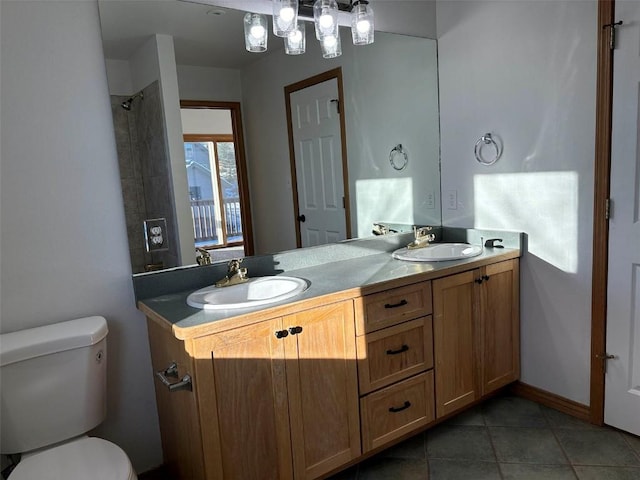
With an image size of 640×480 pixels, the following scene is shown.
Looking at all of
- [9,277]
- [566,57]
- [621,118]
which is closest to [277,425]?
[9,277]

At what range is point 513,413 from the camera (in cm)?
239

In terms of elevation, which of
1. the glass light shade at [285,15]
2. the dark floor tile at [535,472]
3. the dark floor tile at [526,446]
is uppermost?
the glass light shade at [285,15]

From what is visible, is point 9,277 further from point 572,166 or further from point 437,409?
point 572,166

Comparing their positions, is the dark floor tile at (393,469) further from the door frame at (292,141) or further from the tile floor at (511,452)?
the door frame at (292,141)

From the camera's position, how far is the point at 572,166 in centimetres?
216

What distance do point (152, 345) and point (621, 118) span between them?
7.07ft

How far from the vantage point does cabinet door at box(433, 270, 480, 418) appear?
2.11 m

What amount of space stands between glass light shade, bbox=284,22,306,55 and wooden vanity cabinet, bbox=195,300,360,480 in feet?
3.77

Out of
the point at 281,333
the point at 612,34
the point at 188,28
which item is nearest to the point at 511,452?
the point at 281,333

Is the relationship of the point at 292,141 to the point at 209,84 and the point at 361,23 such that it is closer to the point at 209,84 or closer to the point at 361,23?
the point at 209,84

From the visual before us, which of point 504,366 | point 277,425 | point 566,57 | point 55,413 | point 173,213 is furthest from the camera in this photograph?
point 504,366

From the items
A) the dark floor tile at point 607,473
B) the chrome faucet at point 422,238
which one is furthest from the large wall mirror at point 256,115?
the dark floor tile at point 607,473

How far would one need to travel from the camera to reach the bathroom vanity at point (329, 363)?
1.56m

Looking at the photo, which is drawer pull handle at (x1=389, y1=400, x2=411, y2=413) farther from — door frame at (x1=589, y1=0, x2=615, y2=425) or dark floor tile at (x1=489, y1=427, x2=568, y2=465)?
door frame at (x1=589, y1=0, x2=615, y2=425)
